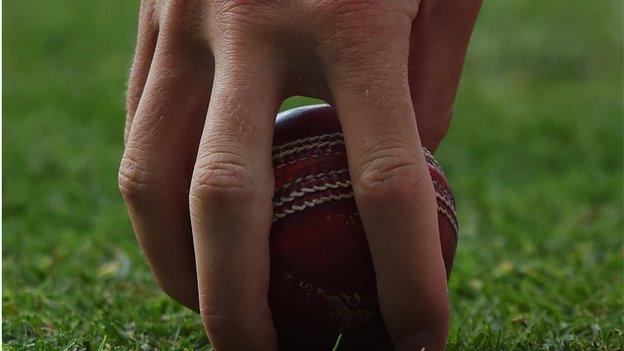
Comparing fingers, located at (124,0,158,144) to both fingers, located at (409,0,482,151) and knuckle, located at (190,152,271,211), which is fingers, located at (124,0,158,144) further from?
fingers, located at (409,0,482,151)

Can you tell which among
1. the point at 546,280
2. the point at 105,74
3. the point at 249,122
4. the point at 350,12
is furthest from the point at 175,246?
the point at 105,74

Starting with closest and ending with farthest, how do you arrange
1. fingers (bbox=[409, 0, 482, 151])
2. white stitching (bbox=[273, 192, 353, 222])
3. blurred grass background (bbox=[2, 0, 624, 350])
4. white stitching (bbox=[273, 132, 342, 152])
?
1. white stitching (bbox=[273, 192, 353, 222])
2. white stitching (bbox=[273, 132, 342, 152])
3. fingers (bbox=[409, 0, 482, 151])
4. blurred grass background (bbox=[2, 0, 624, 350])

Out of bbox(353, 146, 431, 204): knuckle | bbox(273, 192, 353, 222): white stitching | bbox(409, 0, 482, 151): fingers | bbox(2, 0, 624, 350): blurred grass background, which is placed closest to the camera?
bbox(353, 146, 431, 204): knuckle

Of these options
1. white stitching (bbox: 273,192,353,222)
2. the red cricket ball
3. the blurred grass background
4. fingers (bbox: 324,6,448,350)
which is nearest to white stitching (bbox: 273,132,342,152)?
the red cricket ball

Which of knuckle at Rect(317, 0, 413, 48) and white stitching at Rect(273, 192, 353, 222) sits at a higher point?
knuckle at Rect(317, 0, 413, 48)

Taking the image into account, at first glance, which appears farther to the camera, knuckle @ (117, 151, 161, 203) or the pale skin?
knuckle @ (117, 151, 161, 203)

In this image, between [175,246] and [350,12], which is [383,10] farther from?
[175,246]

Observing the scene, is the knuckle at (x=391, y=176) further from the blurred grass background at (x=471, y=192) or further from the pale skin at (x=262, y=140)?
the blurred grass background at (x=471, y=192)

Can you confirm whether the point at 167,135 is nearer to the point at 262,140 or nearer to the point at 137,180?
the point at 137,180
